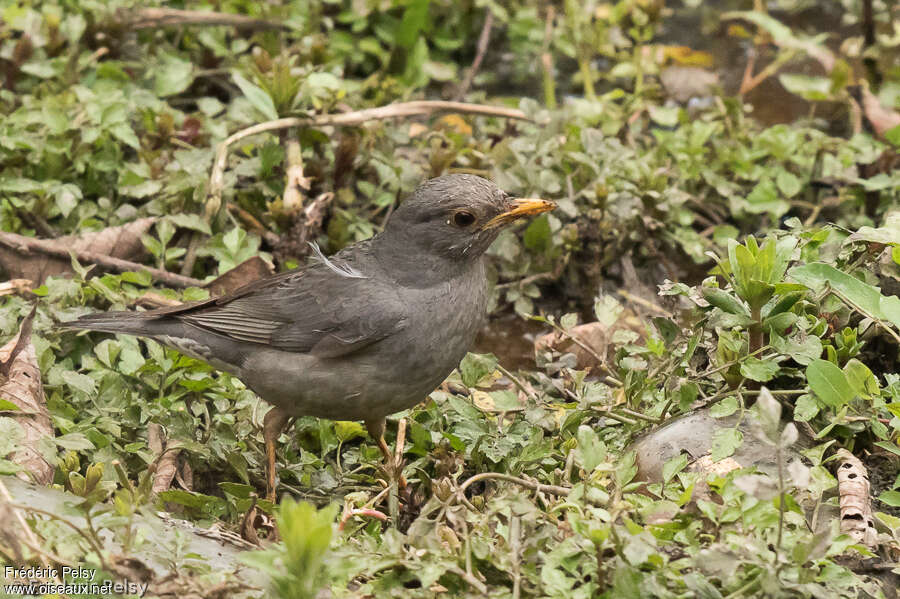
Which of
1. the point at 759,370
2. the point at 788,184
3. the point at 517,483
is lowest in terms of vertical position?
the point at 788,184

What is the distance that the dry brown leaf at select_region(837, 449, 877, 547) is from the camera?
374cm

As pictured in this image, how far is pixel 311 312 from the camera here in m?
4.90

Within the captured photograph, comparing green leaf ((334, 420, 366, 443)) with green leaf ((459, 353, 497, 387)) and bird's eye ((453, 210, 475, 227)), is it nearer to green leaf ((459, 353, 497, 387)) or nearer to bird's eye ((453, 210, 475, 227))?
green leaf ((459, 353, 497, 387))

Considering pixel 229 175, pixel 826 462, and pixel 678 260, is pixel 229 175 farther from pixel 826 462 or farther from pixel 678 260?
pixel 826 462

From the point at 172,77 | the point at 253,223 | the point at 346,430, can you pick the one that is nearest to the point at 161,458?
the point at 346,430

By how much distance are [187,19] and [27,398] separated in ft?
11.8

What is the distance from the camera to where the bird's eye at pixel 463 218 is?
190 inches

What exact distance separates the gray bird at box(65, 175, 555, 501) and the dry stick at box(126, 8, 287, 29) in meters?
3.04

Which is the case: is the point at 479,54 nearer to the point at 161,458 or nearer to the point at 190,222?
the point at 190,222

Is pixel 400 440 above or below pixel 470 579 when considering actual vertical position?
below

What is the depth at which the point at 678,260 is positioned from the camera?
6672 millimetres

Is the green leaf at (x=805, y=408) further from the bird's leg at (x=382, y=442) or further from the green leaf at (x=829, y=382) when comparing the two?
the bird's leg at (x=382, y=442)

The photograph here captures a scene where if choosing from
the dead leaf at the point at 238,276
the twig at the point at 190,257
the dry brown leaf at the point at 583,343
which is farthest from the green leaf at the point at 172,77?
the dry brown leaf at the point at 583,343

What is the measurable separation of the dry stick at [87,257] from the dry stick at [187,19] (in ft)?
6.88
